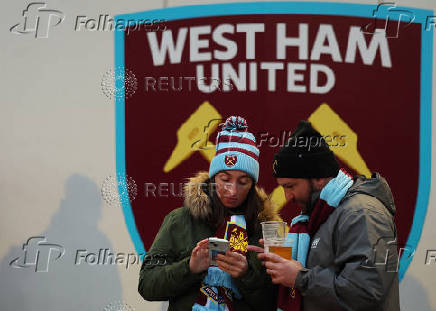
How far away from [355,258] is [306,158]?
1.31 feet

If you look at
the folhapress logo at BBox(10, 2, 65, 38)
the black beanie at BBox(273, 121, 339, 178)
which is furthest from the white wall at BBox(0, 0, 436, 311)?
the black beanie at BBox(273, 121, 339, 178)

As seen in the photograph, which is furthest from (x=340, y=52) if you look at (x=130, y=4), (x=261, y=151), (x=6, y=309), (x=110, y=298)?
(x=6, y=309)

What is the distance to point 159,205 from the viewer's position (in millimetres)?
3377

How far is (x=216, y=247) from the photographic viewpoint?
1887 millimetres

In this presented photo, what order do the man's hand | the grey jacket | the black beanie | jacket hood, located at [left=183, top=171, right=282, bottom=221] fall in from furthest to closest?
jacket hood, located at [left=183, top=171, right=282, bottom=221]
the black beanie
the man's hand
the grey jacket

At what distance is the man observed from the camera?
63.9 inches

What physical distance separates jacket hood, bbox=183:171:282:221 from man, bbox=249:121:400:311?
21cm

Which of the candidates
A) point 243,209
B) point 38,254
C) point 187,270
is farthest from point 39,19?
point 187,270

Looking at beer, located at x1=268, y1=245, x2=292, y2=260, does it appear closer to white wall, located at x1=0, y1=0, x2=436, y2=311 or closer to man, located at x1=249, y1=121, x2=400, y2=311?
man, located at x1=249, y1=121, x2=400, y2=311

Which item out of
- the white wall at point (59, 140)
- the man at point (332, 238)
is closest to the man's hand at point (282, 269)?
the man at point (332, 238)

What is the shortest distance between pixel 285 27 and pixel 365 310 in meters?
2.06

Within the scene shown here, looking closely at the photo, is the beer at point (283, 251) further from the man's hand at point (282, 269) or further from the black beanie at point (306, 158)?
the black beanie at point (306, 158)

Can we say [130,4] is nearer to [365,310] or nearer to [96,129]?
[96,129]

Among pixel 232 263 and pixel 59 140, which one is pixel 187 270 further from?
pixel 59 140
